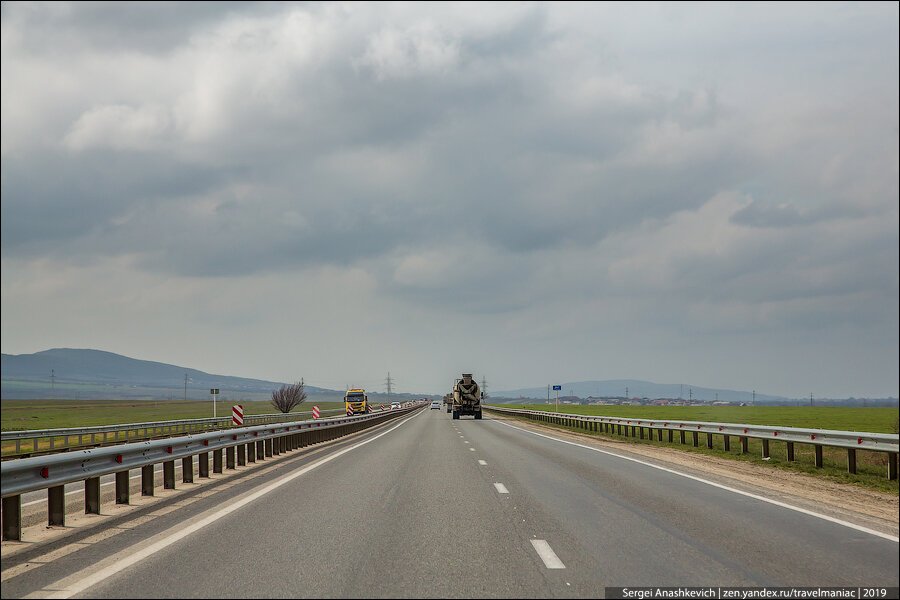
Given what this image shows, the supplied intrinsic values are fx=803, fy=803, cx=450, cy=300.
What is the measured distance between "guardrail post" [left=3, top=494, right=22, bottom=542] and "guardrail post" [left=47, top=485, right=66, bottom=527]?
877mm

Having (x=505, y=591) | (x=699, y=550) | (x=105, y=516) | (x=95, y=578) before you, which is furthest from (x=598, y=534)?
(x=105, y=516)

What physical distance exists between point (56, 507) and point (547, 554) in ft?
20.3

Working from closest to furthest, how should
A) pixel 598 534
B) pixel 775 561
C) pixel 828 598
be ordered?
1. pixel 828 598
2. pixel 775 561
3. pixel 598 534

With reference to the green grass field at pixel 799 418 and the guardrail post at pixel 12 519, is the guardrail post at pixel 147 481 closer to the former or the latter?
the guardrail post at pixel 12 519

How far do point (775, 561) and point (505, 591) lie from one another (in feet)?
9.14

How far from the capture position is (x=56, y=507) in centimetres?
990

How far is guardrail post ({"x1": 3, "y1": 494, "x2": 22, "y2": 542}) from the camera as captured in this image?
28.5 ft

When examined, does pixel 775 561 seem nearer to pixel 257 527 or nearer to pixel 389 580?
pixel 389 580

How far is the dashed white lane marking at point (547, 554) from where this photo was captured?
7.22 metres

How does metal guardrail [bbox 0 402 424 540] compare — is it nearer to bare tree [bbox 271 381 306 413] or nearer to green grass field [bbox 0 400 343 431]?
green grass field [bbox 0 400 343 431]

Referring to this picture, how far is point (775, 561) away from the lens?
24.2 ft

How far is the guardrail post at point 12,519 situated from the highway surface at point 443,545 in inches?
8.6

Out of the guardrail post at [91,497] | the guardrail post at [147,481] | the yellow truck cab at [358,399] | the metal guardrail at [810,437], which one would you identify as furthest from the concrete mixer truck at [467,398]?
the guardrail post at [91,497]

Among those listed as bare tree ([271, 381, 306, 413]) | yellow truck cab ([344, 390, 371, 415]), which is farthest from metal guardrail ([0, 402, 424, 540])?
bare tree ([271, 381, 306, 413])
